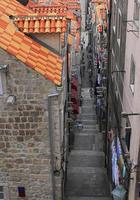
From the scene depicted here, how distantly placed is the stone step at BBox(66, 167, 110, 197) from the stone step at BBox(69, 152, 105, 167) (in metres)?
1.46

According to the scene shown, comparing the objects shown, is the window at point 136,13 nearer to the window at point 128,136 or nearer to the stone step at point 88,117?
the window at point 128,136

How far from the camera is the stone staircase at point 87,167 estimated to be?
26922 millimetres

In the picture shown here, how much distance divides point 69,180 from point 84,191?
6.74 feet

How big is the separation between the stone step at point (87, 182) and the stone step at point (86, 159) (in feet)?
4.77

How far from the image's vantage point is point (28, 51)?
18.8 meters

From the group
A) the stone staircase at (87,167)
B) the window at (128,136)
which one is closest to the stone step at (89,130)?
the stone staircase at (87,167)

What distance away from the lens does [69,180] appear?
28.9 metres

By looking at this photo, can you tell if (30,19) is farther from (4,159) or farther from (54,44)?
(4,159)

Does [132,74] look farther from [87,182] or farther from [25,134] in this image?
[87,182]

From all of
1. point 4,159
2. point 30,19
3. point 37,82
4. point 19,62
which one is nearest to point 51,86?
point 37,82

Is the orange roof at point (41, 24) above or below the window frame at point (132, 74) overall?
above

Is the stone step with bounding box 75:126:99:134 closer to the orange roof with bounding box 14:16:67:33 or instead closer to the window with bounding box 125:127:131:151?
the window with bounding box 125:127:131:151

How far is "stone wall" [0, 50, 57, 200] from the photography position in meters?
18.5

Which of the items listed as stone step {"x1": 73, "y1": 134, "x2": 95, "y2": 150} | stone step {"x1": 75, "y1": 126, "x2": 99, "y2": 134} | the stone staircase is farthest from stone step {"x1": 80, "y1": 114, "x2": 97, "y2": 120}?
stone step {"x1": 73, "y1": 134, "x2": 95, "y2": 150}
